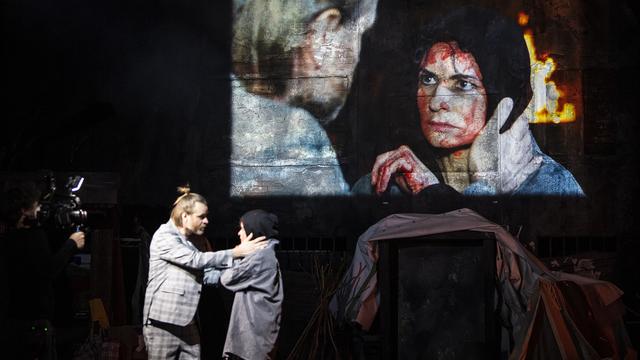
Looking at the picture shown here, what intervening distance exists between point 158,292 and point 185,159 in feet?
11.0

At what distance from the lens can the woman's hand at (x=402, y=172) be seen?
375 inches

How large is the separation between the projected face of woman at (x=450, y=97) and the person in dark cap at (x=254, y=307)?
11.8 feet

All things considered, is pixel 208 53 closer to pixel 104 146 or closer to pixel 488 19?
pixel 104 146

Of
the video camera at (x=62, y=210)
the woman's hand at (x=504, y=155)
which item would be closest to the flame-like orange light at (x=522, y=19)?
the woman's hand at (x=504, y=155)

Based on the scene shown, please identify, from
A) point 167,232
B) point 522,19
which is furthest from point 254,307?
point 522,19

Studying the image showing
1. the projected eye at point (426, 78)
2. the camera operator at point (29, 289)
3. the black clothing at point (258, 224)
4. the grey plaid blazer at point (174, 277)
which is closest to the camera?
the camera operator at point (29, 289)

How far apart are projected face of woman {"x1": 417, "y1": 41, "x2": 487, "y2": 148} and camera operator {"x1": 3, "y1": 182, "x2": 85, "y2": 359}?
5.27 meters

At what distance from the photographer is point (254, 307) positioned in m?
6.64

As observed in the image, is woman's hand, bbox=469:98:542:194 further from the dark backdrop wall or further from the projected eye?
the projected eye

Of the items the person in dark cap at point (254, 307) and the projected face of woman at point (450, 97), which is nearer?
the person in dark cap at point (254, 307)

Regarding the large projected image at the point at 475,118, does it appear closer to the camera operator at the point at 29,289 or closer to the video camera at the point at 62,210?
the video camera at the point at 62,210

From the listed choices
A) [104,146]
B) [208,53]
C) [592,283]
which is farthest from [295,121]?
[592,283]

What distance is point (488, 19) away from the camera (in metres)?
9.51

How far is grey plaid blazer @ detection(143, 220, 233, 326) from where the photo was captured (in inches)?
262
